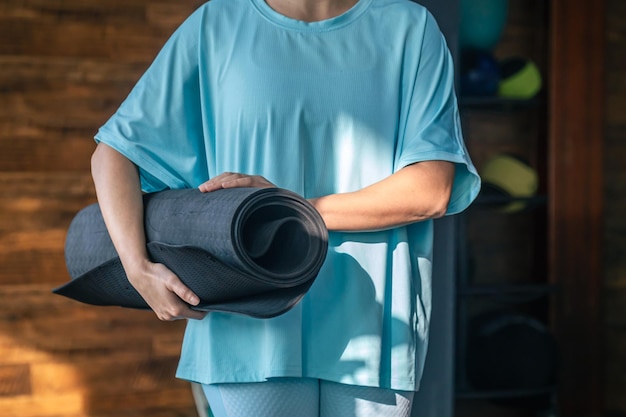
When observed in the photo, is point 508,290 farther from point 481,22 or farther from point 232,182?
point 232,182

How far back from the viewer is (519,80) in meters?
3.12

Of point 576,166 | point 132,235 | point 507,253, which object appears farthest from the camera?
point 507,253

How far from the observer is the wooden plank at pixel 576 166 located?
10.6ft

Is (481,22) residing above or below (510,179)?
above

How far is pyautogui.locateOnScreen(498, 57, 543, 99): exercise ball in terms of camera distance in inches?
123

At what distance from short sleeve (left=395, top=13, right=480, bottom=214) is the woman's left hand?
18 centimetres

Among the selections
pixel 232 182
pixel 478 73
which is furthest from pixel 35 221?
pixel 232 182

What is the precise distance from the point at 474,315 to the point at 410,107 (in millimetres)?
2473

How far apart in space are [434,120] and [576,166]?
8.15 ft

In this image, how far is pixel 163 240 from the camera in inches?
34.9

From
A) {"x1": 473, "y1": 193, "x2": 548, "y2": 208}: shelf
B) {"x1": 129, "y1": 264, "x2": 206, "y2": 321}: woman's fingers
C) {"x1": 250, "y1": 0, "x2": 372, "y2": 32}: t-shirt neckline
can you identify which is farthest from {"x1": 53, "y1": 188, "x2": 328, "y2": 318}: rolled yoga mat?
{"x1": 473, "y1": 193, "x2": 548, "y2": 208}: shelf

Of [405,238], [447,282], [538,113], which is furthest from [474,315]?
[405,238]

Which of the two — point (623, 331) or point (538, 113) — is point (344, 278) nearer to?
point (538, 113)

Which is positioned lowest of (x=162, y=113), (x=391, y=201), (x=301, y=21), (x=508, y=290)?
(x=508, y=290)
